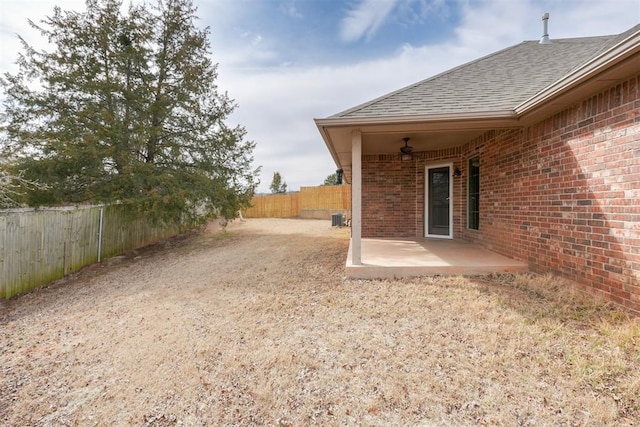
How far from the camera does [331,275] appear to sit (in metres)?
5.11

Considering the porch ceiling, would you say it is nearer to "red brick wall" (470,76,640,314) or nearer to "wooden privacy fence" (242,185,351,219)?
"red brick wall" (470,76,640,314)

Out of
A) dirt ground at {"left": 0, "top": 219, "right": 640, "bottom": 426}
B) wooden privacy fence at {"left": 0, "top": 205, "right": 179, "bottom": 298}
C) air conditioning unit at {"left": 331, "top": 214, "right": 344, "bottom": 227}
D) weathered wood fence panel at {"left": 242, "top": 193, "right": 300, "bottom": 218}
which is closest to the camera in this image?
A: dirt ground at {"left": 0, "top": 219, "right": 640, "bottom": 426}

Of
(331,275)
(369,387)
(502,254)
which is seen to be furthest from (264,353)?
(502,254)

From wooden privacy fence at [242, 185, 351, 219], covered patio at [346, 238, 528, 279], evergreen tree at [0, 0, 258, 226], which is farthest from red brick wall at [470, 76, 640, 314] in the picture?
wooden privacy fence at [242, 185, 351, 219]

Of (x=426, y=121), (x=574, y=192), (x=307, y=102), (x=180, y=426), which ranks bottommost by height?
(x=180, y=426)

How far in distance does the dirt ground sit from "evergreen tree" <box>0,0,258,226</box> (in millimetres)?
4399

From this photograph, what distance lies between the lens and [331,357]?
2715mm

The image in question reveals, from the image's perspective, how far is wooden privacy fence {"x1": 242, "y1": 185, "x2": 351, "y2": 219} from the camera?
20.3 m

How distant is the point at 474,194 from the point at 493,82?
243 centimetres

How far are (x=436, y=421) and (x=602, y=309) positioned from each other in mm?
2690

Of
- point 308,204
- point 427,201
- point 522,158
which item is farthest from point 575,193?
point 308,204

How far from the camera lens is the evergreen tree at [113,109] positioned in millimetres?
7820

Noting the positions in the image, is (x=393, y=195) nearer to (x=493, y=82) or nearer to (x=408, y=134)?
(x=408, y=134)

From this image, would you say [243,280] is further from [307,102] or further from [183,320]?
[307,102]
